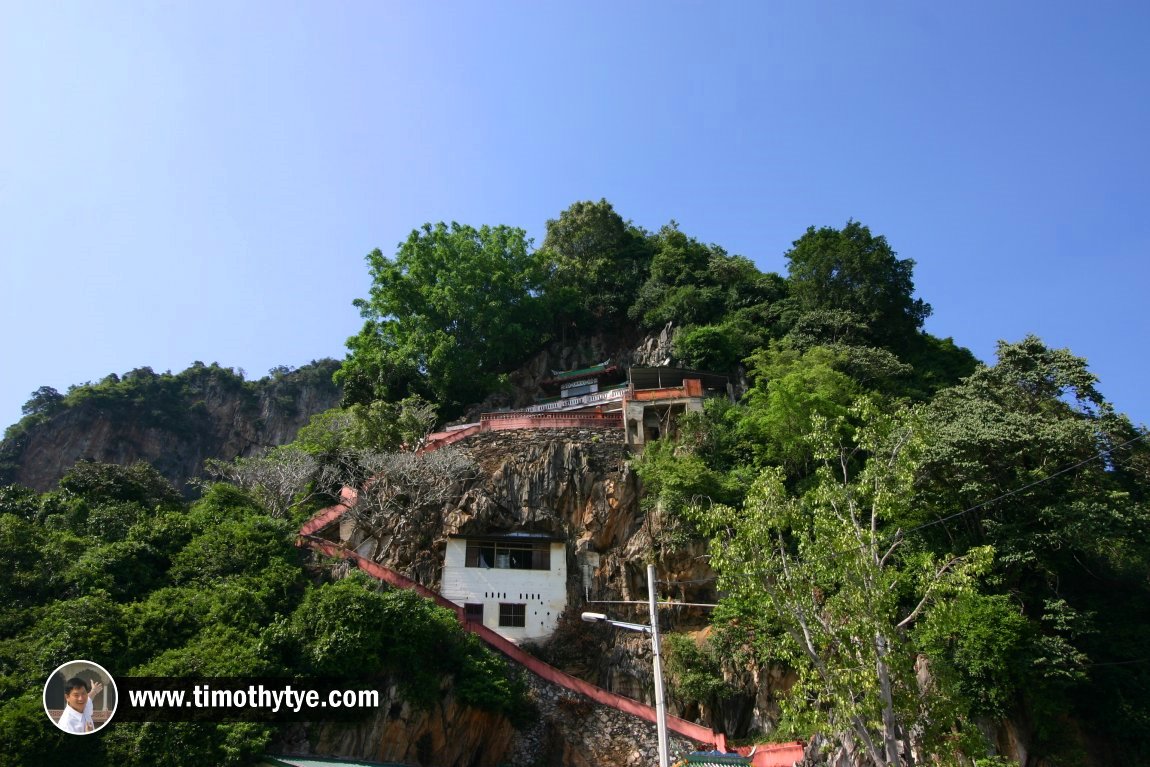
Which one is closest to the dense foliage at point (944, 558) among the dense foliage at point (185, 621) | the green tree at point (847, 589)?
the green tree at point (847, 589)

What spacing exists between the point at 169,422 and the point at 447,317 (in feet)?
99.1

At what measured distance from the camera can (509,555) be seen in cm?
2597

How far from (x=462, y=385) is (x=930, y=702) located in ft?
89.2

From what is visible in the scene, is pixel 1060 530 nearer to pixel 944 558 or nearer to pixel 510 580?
pixel 944 558

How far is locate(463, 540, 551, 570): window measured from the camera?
2580 cm

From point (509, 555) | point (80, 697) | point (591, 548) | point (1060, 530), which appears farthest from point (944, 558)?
point (80, 697)

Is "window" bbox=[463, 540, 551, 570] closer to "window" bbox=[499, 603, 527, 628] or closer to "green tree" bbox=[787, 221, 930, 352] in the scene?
"window" bbox=[499, 603, 527, 628]

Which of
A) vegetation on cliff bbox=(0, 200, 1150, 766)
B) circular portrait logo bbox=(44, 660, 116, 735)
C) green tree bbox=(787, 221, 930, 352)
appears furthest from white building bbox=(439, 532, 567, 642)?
green tree bbox=(787, 221, 930, 352)

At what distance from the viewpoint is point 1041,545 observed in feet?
Result: 65.0

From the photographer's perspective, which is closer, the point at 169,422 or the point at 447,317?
the point at 447,317

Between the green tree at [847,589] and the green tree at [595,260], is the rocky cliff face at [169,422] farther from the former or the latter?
the green tree at [847,589]

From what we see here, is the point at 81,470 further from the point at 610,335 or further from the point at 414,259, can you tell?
the point at 610,335

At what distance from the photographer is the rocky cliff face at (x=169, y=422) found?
175 feet

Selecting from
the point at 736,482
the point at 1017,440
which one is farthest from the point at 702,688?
the point at 1017,440
